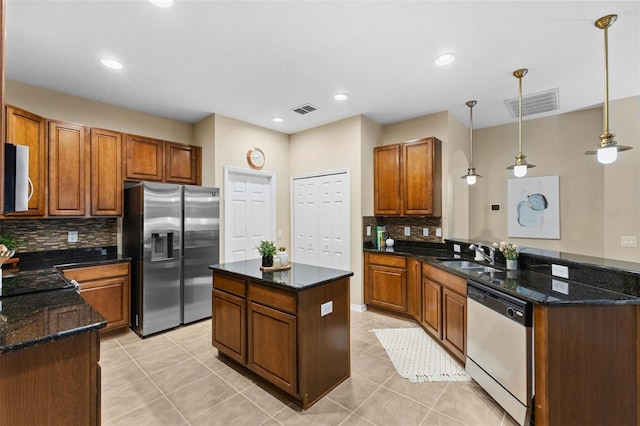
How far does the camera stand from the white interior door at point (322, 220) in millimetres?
4602

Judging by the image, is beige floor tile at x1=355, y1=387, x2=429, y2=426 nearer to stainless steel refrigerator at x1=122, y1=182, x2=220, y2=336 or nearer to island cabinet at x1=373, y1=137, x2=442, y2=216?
island cabinet at x1=373, y1=137, x2=442, y2=216

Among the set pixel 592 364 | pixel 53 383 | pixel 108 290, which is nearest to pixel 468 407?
pixel 592 364

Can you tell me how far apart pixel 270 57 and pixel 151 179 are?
2.47 metres

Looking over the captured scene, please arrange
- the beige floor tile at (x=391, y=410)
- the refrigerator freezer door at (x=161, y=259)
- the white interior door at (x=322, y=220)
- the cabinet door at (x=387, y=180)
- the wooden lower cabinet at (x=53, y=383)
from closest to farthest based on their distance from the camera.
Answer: the wooden lower cabinet at (x=53, y=383) < the beige floor tile at (x=391, y=410) < the refrigerator freezer door at (x=161, y=259) < the cabinet door at (x=387, y=180) < the white interior door at (x=322, y=220)

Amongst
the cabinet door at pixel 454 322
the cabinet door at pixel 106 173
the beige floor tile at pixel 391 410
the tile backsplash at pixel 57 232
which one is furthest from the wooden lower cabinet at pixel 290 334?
the tile backsplash at pixel 57 232

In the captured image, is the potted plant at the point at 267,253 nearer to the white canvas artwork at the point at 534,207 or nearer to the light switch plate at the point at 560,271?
the light switch plate at the point at 560,271

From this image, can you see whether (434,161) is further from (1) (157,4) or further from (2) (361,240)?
(1) (157,4)

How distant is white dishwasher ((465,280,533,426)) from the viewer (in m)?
2.00

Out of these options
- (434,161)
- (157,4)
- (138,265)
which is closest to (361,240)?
(434,161)

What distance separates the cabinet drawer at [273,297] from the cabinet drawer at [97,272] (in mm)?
2083

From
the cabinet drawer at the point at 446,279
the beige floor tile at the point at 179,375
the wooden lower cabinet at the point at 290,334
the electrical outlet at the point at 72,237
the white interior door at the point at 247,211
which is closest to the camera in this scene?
the wooden lower cabinet at the point at 290,334

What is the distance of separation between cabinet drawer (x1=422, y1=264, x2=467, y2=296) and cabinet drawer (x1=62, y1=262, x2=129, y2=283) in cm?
367

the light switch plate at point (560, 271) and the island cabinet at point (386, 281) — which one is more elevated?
the light switch plate at point (560, 271)

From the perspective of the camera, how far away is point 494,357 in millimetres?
2281
